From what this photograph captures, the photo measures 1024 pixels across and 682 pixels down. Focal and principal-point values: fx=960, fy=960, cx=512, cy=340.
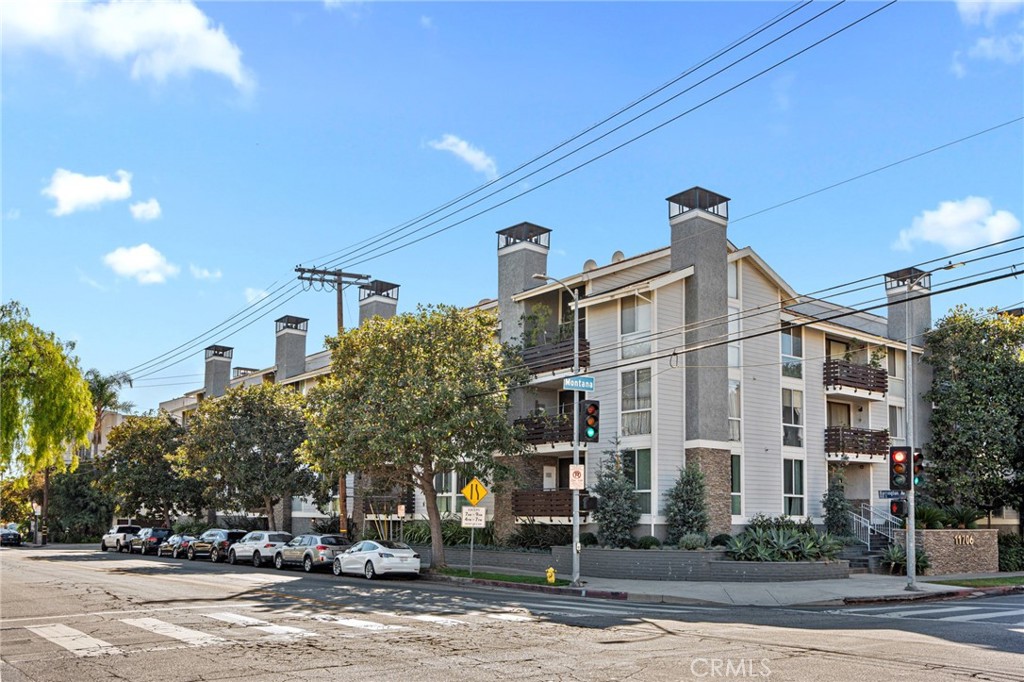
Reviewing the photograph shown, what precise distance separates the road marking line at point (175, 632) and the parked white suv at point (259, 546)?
20.5 m

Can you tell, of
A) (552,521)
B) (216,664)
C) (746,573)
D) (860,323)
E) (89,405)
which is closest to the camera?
(216,664)

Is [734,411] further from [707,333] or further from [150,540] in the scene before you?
[150,540]

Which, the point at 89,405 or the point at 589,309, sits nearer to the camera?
the point at 89,405

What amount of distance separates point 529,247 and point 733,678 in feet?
91.9

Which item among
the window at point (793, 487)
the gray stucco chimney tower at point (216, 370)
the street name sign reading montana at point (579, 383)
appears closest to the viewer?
the street name sign reading montana at point (579, 383)

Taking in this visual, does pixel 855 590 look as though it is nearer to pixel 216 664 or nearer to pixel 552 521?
pixel 552 521

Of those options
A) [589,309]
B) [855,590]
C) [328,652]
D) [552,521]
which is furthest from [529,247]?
[328,652]

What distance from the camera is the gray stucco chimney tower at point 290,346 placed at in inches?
2245

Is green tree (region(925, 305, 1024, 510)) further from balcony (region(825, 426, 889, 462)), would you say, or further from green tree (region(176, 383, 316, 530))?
green tree (region(176, 383, 316, 530))

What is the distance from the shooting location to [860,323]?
148 feet

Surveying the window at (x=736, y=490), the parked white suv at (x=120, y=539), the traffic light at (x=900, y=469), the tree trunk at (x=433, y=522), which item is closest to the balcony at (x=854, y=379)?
the window at (x=736, y=490)

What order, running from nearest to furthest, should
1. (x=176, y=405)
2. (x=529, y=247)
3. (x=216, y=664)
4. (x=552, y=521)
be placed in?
(x=216, y=664) → (x=552, y=521) → (x=529, y=247) → (x=176, y=405)

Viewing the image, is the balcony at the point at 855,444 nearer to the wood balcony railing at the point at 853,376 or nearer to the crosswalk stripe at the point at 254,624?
the wood balcony railing at the point at 853,376

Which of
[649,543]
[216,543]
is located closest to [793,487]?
[649,543]
